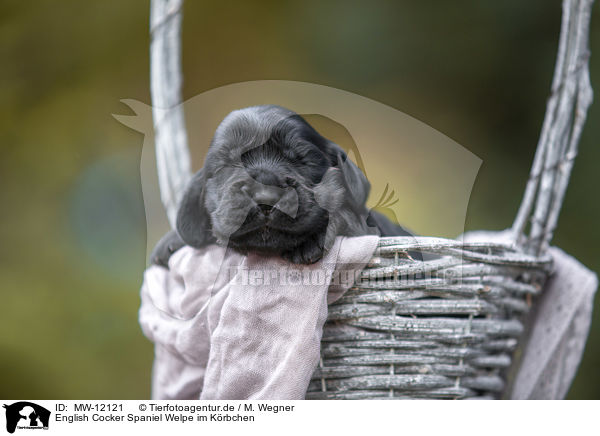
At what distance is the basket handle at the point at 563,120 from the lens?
99cm

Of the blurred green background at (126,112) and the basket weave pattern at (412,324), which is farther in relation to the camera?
the blurred green background at (126,112)

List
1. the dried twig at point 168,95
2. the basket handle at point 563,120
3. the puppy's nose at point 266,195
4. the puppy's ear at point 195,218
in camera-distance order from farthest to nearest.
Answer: the dried twig at point 168,95 → the basket handle at point 563,120 → the puppy's ear at point 195,218 → the puppy's nose at point 266,195

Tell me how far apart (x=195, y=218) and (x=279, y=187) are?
0.66 feet

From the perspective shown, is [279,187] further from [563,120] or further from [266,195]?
[563,120]

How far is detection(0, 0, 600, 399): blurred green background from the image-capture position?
1.00 metres

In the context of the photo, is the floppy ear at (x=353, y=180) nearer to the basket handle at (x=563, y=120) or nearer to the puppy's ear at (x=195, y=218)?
the puppy's ear at (x=195, y=218)

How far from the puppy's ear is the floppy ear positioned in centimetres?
22

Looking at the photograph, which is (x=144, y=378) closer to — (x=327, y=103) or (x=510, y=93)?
(x=327, y=103)

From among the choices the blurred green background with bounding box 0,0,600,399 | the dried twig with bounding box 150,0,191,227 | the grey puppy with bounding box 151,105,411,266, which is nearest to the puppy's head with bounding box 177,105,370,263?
the grey puppy with bounding box 151,105,411,266

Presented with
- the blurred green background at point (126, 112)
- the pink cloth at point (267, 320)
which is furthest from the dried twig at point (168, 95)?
the pink cloth at point (267, 320)

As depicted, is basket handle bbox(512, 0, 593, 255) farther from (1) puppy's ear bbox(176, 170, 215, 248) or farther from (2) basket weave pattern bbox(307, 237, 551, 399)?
(1) puppy's ear bbox(176, 170, 215, 248)
